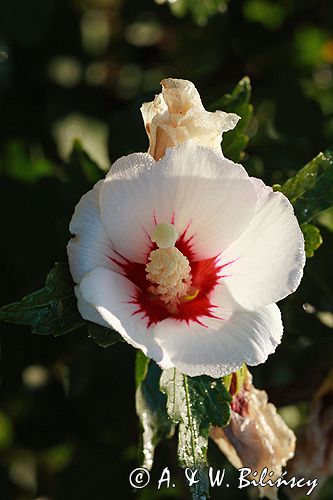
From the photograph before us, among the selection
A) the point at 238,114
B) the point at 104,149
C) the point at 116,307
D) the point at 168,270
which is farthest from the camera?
the point at 104,149

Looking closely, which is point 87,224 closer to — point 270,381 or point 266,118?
point 270,381

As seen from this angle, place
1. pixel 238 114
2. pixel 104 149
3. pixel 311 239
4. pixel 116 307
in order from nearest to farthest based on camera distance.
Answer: pixel 116 307, pixel 311 239, pixel 238 114, pixel 104 149

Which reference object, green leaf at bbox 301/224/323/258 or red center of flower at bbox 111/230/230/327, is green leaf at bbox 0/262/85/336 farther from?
green leaf at bbox 301/224/323/258

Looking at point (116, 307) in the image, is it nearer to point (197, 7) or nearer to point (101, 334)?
point (101, 334)

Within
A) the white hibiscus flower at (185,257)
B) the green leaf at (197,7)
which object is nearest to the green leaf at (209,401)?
the white hibiscus flower at (185,257)

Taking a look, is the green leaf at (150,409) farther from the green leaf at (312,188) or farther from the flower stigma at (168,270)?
the green leaf at (312,188)

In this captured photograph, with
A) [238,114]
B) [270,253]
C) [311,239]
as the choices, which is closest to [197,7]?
[238,114]
